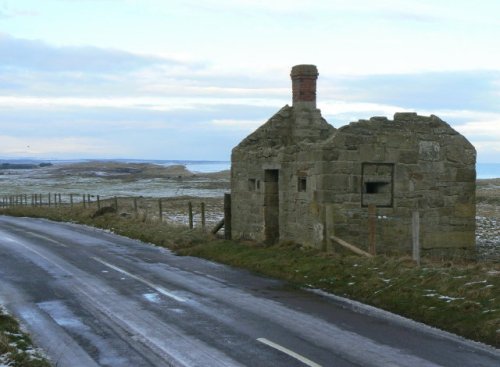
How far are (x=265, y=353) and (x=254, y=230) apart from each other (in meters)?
11.9

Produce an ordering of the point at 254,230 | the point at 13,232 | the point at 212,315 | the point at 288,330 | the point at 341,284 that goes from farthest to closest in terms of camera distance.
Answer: the point at 13,232 < the point at 254,230 < the point at 341,284 < the point at 212,315 < the point at 288,330

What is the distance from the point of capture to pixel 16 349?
25.4 ft

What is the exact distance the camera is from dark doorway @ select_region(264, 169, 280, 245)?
18.8 meters

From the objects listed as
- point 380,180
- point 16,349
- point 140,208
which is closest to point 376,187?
point 380,180

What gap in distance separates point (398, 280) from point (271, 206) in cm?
781

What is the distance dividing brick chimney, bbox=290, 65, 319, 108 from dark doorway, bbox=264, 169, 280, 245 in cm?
293

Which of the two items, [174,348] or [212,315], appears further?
[212,315]

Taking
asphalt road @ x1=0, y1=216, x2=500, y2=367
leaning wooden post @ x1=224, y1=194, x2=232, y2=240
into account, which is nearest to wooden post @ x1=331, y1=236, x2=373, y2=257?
asphalt road @ x1=0, y1=216, x2=500, y2=367

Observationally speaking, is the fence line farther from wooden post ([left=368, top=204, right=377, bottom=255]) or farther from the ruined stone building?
wooden post ([left=368, top=204, right=377, bottom=255])

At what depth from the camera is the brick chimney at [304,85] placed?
64.8 ft

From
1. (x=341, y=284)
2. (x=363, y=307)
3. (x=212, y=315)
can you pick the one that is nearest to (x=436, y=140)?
(x=341, y=284)

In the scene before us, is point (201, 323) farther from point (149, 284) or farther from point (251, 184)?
point (251, 184)

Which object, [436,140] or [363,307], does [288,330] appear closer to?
[363,307]

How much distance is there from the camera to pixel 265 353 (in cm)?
776
